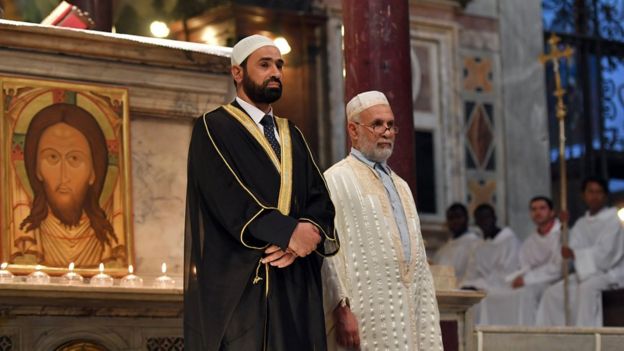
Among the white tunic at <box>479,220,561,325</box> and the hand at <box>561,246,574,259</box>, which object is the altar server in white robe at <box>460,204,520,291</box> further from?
the hand at <box>561,246,574,259</box>

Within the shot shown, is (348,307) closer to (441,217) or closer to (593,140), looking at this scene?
(441,217)

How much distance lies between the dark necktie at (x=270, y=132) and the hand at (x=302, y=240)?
38cm

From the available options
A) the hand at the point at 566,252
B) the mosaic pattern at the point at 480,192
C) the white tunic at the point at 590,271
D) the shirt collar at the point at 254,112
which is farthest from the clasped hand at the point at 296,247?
the mosaic pattern at the point at 480,192

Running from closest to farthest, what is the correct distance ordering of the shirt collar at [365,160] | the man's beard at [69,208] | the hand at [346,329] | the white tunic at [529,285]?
the hand at [346,329] → the shirt collar at [365,160] → the man's beard at [69,208] → the white tunic at [529,285]

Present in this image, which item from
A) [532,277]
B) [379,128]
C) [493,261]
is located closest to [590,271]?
[532,277]

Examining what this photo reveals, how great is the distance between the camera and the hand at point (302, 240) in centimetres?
527

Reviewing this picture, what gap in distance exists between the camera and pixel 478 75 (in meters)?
15.7

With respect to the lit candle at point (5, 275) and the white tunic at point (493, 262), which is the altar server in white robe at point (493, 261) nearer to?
the white tunic at point (493, 262)

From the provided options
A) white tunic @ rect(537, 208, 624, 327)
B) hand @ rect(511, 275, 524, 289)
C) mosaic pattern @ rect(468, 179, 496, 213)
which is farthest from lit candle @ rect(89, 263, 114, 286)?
mosaic pattern @ rect(468, 179, 496, 213)

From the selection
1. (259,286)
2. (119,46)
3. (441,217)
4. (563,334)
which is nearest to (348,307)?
(259,286)

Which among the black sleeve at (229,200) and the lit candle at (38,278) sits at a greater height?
→ the black sleeve at (229,200)

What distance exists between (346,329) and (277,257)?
2.24 ft

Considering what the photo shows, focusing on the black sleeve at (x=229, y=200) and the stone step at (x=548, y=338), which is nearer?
the black sleeve at (x=229, y=200)

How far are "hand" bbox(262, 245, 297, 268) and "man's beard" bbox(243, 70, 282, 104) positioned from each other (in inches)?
24.3
